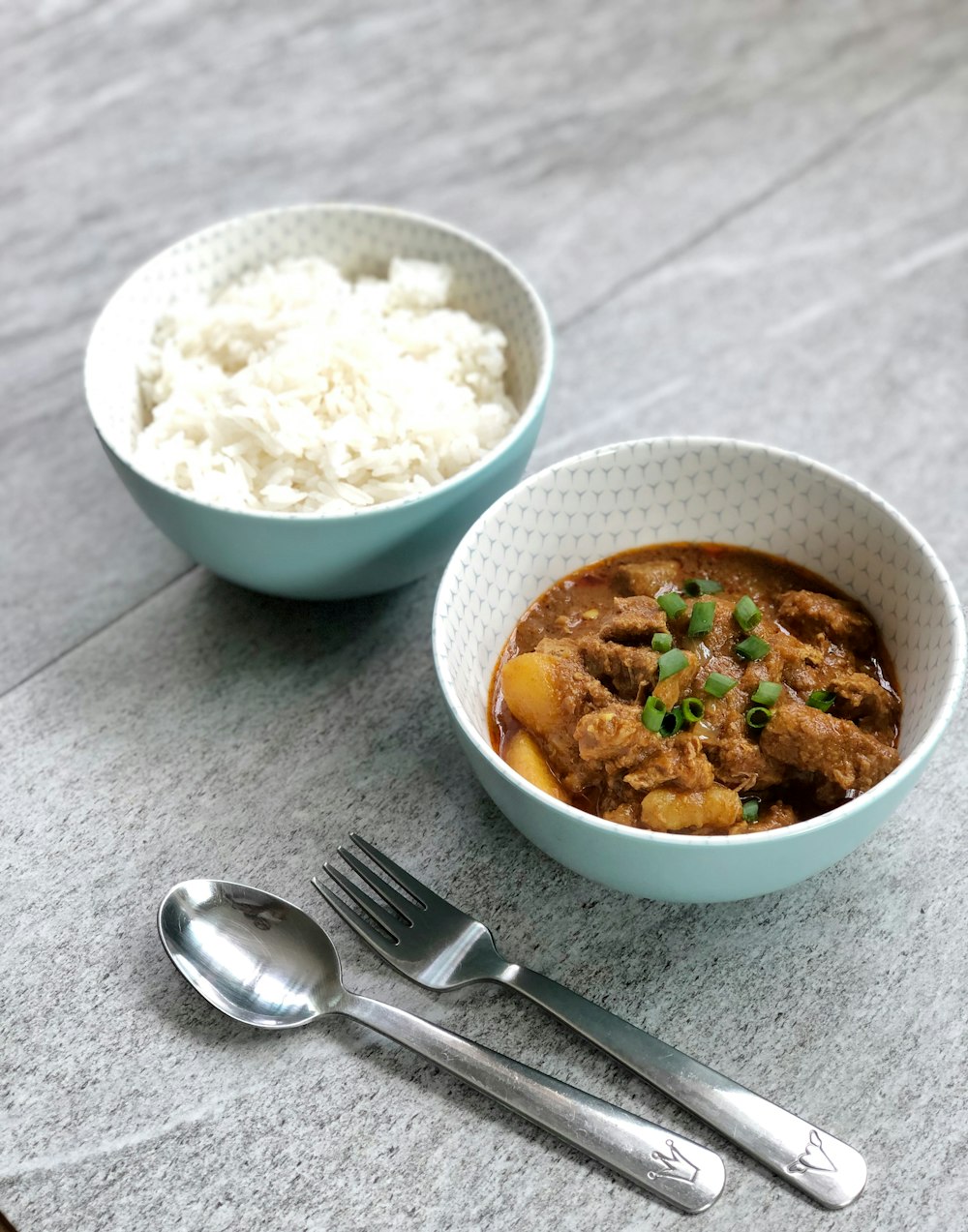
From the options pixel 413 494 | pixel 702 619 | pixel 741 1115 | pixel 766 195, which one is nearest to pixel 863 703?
pixel 702 619

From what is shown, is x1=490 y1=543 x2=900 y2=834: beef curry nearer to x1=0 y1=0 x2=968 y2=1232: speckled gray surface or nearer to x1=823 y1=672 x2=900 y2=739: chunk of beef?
x1=823 y1=672 x2=900 y2=739: chunk of beef

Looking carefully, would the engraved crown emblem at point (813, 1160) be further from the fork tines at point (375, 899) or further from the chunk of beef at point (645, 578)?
the chunk of beef at point (645, 578)

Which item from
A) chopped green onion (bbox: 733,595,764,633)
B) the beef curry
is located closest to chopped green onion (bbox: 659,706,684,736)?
the beef curry

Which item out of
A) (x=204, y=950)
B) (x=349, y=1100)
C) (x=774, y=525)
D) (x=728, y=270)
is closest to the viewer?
(x=349, y=1100)

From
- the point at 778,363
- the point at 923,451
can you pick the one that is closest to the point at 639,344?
the point at 778,363

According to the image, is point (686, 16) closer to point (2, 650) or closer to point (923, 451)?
point (923, 451)

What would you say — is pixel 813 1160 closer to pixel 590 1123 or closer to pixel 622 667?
pixel 590 1123
